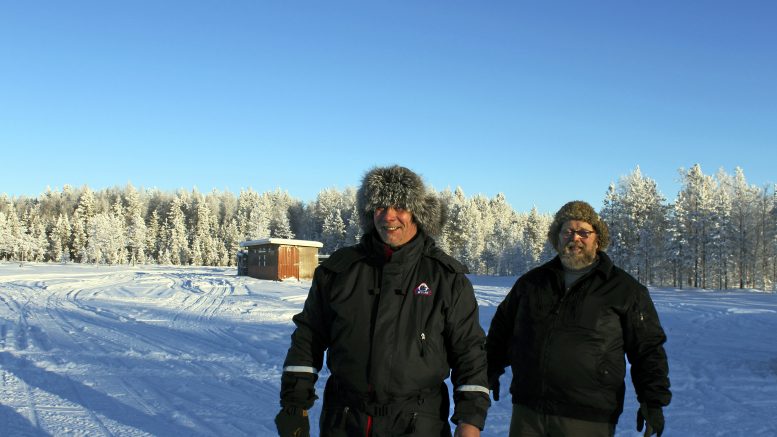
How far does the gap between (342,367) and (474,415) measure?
2.12ft

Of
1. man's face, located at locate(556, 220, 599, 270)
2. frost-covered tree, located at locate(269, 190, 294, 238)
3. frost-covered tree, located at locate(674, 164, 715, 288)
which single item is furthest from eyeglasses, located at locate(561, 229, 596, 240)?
frost-covered tree, located at locate(269, 190, 294, 238)

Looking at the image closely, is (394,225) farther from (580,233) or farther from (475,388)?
(580,233)

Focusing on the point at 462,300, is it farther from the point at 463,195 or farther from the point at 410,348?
the point at 463,195

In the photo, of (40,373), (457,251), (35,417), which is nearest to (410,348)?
(35,417)

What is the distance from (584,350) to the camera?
126 inches

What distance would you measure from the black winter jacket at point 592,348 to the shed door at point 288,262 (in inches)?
1265

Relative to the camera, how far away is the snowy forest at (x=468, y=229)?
141 feet

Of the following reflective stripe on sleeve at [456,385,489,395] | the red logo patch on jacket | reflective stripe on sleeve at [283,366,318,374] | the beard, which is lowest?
reflective stripe on sleeve at [456,385,489,395]

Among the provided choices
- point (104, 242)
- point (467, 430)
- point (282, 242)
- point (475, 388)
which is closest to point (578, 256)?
point (475, 388)

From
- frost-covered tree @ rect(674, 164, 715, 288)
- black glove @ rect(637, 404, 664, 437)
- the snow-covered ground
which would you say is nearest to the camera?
black glove @ rect(637, 404, 664, 437)

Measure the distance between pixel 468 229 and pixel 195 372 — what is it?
200ft

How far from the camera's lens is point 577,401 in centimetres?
319

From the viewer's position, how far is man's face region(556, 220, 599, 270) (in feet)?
11.3

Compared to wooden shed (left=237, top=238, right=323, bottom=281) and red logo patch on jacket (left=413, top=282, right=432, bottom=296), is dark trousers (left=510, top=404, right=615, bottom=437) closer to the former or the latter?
red logo patch on jacket (left=413, top=282, right=432, bottom=296)
